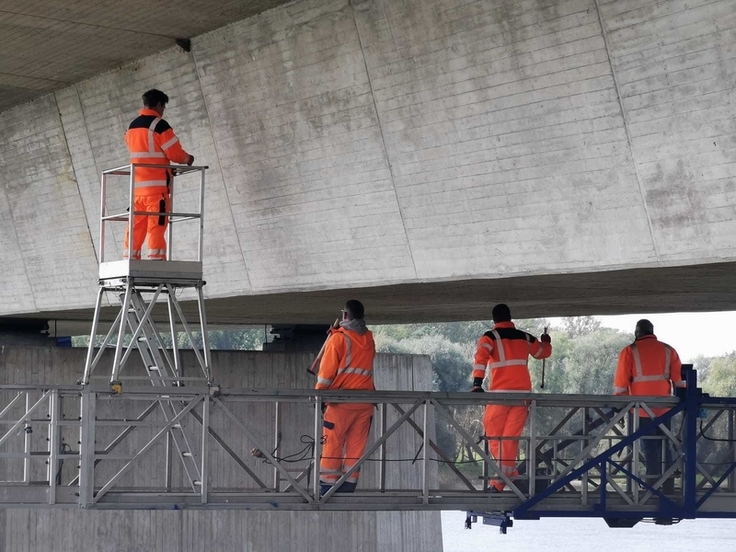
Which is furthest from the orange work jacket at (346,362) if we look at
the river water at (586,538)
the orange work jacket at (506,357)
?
the river water at (586,538)

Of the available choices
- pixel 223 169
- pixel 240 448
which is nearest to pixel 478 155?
pixel 223 169

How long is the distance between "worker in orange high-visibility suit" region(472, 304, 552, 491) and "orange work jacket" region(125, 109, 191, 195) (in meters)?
3.32

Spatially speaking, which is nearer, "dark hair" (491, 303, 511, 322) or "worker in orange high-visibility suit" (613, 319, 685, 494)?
"dark hair" (491, 303, 511, 322)

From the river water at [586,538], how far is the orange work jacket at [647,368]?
109 ft

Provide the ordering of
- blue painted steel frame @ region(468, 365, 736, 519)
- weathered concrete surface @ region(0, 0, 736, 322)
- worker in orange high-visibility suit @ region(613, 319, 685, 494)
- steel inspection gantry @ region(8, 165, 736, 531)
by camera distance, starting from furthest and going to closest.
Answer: worker in orange high-visibility suit @ region(613, 319, 685, 494)
blue painted steel frame @ region(468, 365, 736, 519)
steel inspection gantry @ region(8, 165, 736, 531)
weathered concrete surface @ region(0, 0, 736, 322)

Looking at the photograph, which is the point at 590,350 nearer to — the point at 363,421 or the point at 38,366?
the point at 38,366

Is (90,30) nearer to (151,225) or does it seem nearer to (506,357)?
(151,225)

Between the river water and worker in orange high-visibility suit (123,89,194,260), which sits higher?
worker in orange high-visibility suit (123,89,194,260)

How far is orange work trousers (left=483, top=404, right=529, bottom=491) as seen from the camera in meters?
11.4

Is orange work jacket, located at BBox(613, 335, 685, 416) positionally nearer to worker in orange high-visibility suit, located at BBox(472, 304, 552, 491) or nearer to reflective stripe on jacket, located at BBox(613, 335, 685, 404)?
reflective stripe on jacket, located at BBox(613, 335, 685, 404)

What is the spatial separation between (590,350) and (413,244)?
6386 cm

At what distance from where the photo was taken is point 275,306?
1697 centimetres

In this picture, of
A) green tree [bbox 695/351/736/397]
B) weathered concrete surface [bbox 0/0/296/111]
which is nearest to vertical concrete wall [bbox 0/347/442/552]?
weathered concrete surface [bbox 0/0/296/111]

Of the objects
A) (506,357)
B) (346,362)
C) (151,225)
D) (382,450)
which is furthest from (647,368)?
(151,225)
